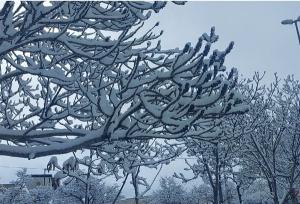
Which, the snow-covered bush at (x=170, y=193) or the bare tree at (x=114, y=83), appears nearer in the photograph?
the bare tree at (x=114, y=83)

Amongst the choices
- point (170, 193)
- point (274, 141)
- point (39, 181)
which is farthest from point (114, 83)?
point (39, 181)

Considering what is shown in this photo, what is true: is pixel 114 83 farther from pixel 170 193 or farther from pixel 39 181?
pixel 39 181

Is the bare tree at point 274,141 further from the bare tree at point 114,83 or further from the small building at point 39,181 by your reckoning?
the small building at point 39,181

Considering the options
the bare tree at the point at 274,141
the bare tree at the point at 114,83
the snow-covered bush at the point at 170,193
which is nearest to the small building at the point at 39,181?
the snow-covered bush at the point at 170,193

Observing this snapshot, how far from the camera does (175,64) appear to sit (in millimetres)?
4078

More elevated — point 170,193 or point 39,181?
point 39,181

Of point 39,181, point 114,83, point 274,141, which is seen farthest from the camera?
point 39,181

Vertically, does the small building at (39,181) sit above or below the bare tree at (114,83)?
above

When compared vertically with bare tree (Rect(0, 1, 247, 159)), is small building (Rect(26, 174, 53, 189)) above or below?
above

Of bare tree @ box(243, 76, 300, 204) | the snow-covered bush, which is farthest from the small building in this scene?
bare tree @ box(243, 76, 300, 204)

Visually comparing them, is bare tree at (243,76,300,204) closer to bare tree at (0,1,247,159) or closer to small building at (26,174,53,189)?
bare tree at (0,1,247,159)

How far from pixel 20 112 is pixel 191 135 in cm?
362

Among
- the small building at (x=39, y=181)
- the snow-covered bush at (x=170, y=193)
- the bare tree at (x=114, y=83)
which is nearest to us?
the bare tree at (x=114, y=83)

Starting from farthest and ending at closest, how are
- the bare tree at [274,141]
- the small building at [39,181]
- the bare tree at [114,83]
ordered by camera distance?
the small building at [39,181] → the bare tree at [274,141] → the bare tree at [114,83]
